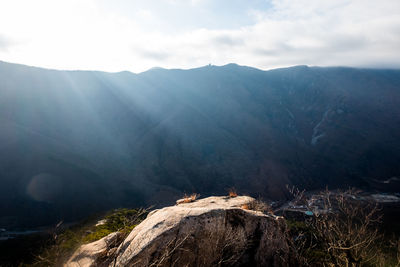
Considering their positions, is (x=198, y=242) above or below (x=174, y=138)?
above

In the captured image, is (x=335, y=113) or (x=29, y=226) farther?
(x=335, y=113)

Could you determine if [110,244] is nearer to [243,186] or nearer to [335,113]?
[243,186]

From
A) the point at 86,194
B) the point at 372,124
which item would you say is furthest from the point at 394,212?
the point at 86,194

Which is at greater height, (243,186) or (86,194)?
(86,194)

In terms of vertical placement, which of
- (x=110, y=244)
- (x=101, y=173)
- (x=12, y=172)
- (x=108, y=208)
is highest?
(x=110, y=244)

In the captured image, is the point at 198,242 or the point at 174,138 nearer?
the point at 198,242
